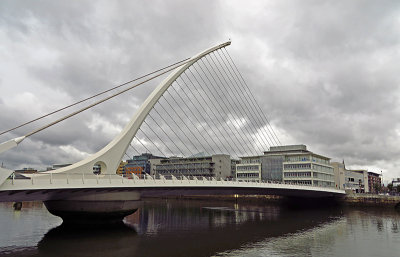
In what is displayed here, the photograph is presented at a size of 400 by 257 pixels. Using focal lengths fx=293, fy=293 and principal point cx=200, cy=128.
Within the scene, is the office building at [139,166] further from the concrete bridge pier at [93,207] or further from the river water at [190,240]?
the concrete bridge pier at [93,207]

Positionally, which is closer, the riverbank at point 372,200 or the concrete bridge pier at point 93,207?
the concrete bridge pier at point 93,207

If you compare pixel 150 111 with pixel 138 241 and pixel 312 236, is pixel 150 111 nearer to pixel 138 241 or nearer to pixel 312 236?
pixel 138 241

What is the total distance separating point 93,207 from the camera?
2744 cm

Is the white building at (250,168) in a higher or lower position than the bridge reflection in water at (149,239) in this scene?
higher

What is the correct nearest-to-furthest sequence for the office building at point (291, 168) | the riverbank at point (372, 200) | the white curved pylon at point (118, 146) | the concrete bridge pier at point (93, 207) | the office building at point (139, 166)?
the white curved pylon at point (118, 146) < the concrete bridge pier at point (93, 207) < the riverbank at point (372, 200) < the office building at point (291, 168) < the office building at point (139, 166)

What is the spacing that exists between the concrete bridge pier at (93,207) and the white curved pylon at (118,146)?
254cm

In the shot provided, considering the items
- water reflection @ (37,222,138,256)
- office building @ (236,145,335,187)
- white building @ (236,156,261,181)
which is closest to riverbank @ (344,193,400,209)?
office building @ (236,145,335,187)

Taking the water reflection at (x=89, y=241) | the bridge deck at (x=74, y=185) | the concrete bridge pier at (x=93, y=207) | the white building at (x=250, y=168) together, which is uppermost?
the white building at (x=250, y=168)

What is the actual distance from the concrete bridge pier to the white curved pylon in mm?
2537

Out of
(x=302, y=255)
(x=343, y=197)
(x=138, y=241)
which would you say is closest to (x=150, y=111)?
(x=138, y=241)

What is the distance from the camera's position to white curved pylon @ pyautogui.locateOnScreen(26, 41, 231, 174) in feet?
83.5

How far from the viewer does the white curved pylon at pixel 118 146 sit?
25.4 metres

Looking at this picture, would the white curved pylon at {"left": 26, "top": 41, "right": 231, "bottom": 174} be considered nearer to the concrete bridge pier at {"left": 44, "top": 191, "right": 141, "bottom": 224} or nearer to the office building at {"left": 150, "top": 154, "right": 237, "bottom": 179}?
the concrete bridge pier at {"left": 44, "top": 191, "right": 141, "bottom": 224}

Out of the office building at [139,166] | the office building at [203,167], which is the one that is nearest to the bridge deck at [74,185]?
the office building at [203,167]
